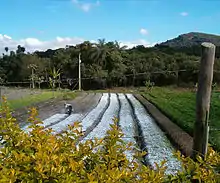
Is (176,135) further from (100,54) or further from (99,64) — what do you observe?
(100,54)

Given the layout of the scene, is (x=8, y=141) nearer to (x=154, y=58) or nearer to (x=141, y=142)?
(x=141, y=142)

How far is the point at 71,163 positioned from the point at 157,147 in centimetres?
378

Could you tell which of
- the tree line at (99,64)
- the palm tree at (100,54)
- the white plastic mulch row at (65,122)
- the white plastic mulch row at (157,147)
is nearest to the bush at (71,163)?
the white plastic mulch row at (157,147)

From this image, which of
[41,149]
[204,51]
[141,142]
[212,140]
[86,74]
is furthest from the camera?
[86,74]

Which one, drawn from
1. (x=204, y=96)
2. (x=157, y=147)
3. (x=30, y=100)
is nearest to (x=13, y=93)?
(x=30, y=100)

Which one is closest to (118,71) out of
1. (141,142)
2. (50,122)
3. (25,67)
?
(25,67)

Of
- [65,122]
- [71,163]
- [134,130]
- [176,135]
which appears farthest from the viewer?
[65,122]

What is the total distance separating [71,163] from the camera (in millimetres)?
1094

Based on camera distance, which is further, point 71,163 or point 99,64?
point 99,64

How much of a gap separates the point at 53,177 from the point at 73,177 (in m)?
0.07

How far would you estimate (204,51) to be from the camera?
1614 millimetres

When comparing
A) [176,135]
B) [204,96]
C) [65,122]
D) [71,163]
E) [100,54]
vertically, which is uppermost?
[100,54]

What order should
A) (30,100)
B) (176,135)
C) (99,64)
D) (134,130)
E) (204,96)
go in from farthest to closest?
(99,64) → (30,100) → (134,130) → (176,135) → (204,96)

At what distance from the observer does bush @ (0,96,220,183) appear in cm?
104
